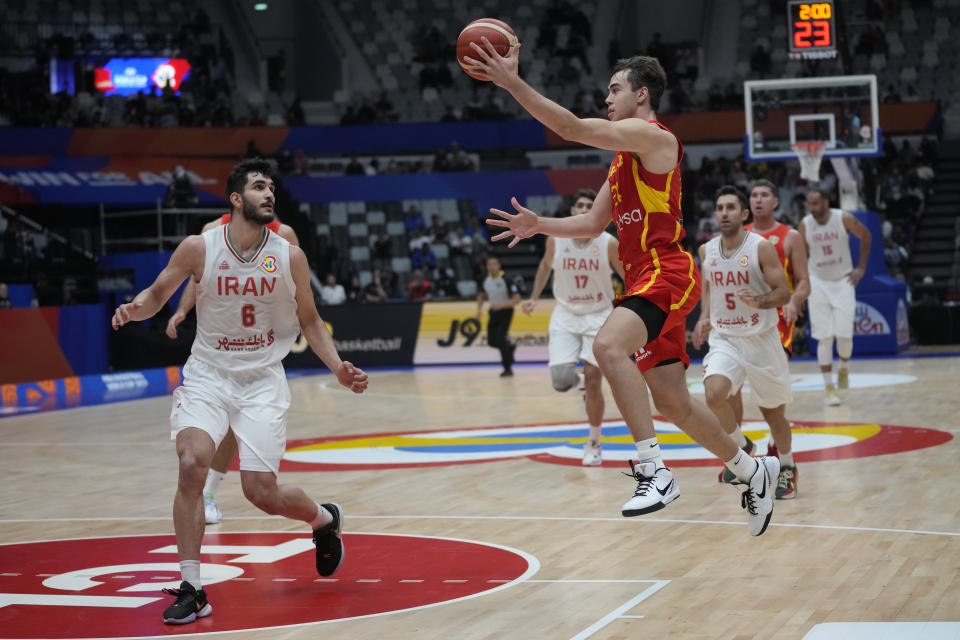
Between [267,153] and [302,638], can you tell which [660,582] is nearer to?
[302,638]

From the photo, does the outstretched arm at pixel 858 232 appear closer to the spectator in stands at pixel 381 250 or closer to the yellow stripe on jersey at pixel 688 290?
the yellow stripe on jersey at pixel 688 290

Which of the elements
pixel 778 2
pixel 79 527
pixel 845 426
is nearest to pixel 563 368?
pixel 845 426

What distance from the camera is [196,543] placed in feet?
17.3

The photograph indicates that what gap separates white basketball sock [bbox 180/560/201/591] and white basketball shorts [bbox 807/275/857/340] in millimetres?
9445

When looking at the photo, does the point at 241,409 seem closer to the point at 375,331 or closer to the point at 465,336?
the point at 465,336

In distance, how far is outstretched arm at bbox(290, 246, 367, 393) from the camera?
5676 millimetres

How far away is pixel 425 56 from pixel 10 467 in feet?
77.2

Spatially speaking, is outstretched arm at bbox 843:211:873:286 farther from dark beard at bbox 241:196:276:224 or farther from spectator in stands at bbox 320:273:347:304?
spectator in stands at bbox 320:273:347:304

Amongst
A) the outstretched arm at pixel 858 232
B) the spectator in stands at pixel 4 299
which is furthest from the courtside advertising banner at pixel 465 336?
Answer: the outstretched arm at pixel 858 232

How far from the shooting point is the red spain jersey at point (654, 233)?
557 centimetres

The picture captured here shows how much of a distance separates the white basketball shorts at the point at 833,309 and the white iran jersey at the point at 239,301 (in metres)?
8.81

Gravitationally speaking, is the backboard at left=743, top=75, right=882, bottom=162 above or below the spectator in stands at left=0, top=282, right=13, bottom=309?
above

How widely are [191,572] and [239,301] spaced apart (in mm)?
1289

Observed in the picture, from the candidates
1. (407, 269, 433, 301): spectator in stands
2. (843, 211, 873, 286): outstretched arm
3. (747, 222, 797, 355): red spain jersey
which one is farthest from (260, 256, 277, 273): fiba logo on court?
(407, 269, 433, 301): spectator in stands
